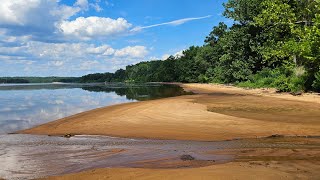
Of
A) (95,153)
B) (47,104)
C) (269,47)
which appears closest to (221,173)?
(95,153)

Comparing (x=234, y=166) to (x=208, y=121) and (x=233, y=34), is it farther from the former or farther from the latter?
(x=233, y=34)

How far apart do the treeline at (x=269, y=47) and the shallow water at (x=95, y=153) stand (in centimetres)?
2071

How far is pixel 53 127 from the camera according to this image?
14898 mm

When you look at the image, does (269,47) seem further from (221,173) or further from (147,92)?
(221,173)

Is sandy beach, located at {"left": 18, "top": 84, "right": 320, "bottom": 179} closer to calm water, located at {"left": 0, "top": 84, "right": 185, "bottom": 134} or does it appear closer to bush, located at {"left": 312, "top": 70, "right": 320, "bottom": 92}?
calm water, located at {"left": 0, "top": 84, "right": 185, "bottom": 134}

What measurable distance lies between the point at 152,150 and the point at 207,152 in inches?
65.2

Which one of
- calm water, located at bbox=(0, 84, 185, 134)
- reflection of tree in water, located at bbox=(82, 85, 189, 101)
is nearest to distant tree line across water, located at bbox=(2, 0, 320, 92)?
reflection of tree in water, located at bbox=(82, 85, 189, 101)

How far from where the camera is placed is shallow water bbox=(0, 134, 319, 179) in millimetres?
8008

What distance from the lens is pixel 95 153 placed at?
9578mm

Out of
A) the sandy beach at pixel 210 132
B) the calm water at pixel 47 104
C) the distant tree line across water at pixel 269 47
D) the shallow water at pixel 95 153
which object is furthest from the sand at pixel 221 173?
the distant tree line across water at pixel 269 47

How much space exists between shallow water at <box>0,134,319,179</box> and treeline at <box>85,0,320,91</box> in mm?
20714

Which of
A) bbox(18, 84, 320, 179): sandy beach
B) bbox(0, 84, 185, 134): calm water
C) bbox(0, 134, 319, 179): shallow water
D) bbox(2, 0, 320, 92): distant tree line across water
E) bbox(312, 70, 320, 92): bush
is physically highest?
bbox(2, 0, 320, 92): distant tree line across water

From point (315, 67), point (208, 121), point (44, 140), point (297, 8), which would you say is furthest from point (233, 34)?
point (44, 140)

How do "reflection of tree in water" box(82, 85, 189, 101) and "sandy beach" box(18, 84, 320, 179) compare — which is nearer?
"sandy beach" box(18, 84, 320, 179)
